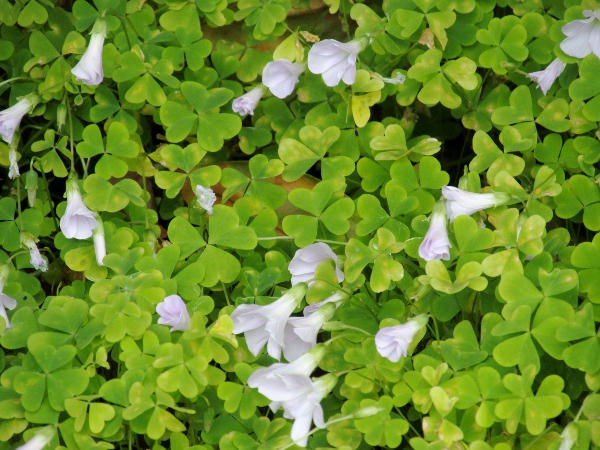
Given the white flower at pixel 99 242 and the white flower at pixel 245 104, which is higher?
the white flower at pixel 245 104

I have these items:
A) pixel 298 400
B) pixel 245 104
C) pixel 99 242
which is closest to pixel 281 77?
pixel 245 104

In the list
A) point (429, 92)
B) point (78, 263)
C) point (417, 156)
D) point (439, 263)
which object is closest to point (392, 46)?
point (429, 92)

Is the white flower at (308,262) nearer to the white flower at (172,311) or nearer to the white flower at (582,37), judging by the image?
the white flower at (172,311)

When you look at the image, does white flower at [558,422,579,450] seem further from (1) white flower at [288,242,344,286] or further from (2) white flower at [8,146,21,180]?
(2) white flower at [8,146,21,180]

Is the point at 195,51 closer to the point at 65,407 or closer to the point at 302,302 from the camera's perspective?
the point at 302,302

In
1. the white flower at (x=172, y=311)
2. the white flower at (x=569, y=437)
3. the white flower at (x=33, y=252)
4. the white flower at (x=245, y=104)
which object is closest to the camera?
the white flower at (x=569, y=437)

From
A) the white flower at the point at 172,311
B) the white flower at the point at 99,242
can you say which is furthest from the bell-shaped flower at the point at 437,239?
the white flower at the point at 99,242
